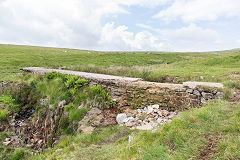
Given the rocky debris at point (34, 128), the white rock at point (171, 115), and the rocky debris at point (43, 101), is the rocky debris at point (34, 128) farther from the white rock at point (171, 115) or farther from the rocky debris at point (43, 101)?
the white rock at point (171, 115)

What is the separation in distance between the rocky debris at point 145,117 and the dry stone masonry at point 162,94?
0.26 meters

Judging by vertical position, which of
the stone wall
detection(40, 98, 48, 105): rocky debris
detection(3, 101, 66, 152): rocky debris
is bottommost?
detection(3, 101, 66, 152): rocky debris

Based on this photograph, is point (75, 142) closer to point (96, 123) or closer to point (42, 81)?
point (96, 123)

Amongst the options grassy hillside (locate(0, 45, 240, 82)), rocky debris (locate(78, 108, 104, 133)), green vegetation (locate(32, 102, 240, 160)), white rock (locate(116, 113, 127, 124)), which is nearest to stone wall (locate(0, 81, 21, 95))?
grassy hillside (locate(0, 45, 240, 82))

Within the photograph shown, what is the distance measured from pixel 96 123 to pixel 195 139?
369 cm

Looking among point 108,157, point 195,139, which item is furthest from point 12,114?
point 195,139

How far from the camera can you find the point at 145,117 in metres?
5.45

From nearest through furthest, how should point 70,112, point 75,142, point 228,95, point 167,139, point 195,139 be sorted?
point 195,139, point 167,139, point 75,142, point 228,95, point 70,112

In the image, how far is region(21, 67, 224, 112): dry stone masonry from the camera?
5.55 m

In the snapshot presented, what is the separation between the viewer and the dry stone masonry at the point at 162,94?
219 inches

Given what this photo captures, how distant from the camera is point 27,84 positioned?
30.4 feet

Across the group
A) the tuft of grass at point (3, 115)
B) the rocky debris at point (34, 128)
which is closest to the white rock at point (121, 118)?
the rocky debris at point (34, 128)

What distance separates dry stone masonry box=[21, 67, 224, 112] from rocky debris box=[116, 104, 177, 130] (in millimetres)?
259

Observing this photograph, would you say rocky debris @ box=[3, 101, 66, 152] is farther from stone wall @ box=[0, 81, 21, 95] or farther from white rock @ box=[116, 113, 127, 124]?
white rock @ box=[116, 113, 127, 124]
